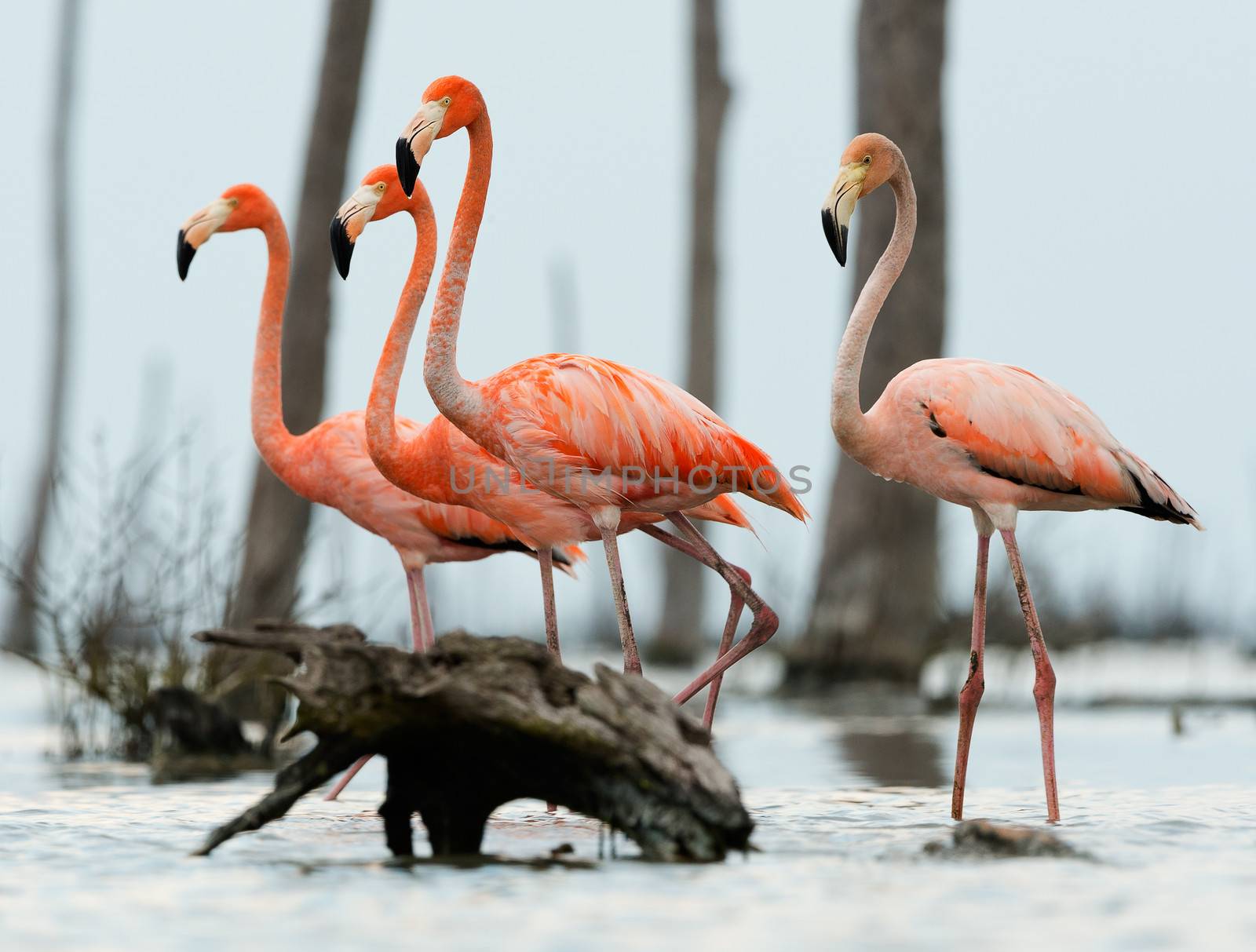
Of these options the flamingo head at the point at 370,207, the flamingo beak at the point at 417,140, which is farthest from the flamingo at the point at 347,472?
the flamingo beak at the point at 417,140

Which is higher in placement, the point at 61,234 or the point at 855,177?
the point at 61,234

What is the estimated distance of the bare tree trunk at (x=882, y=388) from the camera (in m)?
13.4

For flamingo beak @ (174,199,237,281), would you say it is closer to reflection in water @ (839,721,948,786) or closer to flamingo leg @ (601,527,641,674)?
flamingo leg @ (601,527,641,674)

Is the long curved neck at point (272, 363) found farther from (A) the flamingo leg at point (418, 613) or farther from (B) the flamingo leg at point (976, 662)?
(B) the flamingo leg at point (976, 662)

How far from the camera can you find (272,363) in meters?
8.42

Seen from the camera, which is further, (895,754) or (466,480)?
(895,754)

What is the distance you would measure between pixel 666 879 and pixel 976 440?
2.23 m

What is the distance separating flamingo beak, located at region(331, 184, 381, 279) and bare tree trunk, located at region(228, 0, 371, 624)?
469 centimetres

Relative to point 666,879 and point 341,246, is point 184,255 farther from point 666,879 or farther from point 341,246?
point 666,879

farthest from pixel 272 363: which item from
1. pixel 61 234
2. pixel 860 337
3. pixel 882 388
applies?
pixel 61 234

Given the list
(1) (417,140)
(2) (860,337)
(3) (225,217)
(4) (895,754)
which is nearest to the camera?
(2) (860,337)

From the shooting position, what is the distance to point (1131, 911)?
4336mm

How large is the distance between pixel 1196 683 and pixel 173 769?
348 inches

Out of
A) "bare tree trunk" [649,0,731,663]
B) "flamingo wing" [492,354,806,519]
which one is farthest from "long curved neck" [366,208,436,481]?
"bare tree trunk" [649,0,731,663]
